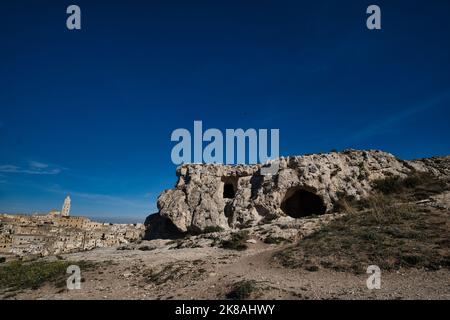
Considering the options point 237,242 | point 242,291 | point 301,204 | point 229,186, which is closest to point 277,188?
point 301,204

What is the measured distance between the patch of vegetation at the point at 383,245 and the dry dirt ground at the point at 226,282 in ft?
2.07

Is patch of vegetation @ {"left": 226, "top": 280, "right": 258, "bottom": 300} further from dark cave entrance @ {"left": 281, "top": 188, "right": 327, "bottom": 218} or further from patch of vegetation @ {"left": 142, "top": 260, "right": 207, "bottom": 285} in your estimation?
dark cave entrance @ {"left": 281, "top": 188, "right": 327, "bottom": 218}

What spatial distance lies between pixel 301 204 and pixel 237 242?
18.1 m

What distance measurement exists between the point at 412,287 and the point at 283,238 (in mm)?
10644

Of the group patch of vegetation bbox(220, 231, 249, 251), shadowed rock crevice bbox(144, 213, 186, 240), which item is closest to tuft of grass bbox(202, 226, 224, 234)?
shadowed rock crevice bbox(144, 213, 186, 240)

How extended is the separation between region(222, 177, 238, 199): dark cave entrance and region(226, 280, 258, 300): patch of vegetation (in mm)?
27700

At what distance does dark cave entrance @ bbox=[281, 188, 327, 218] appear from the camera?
33094mm

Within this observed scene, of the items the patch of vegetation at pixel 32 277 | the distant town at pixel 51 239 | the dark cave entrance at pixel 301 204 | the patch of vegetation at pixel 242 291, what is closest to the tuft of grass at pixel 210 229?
the dark cave entrance at pixel 301 204

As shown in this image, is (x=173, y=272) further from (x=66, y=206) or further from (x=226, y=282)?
(x=66, y=206)

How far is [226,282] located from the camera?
33.8ft

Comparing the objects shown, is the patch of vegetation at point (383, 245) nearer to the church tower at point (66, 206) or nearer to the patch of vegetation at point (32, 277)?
the patch of vegetation at point (32, 277)

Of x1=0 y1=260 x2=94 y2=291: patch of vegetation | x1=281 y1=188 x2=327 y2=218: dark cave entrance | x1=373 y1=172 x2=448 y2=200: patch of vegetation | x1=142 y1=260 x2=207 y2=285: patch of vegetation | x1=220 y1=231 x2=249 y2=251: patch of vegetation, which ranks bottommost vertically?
x1=0 y1=260 x2=94 y2=291: patch of vegetation

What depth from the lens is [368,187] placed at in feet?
96.8
